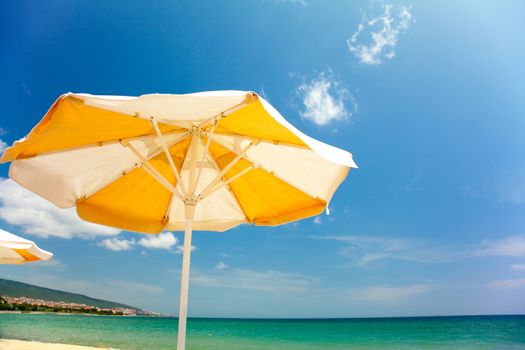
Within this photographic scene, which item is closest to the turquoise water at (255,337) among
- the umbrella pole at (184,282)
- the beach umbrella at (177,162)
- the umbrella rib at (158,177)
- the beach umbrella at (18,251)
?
the beach umbrella at (18,251)

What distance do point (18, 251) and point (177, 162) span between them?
9.17 feet

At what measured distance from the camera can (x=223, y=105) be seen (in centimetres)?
238

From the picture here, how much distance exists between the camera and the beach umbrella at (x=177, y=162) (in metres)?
2.43

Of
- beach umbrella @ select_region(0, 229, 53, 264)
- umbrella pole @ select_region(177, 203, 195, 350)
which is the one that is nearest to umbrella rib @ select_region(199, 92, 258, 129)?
umbrella pole @ select_region(177, 203, 195, 350)

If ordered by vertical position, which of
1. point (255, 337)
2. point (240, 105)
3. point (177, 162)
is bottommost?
point (255, 337)

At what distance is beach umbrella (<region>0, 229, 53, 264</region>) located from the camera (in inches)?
179

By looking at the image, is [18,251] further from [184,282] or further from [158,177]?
[184,282]

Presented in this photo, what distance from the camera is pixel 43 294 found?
81.8 metres

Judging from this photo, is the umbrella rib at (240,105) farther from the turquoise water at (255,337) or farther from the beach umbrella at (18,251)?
the turquoise water at (255,337)

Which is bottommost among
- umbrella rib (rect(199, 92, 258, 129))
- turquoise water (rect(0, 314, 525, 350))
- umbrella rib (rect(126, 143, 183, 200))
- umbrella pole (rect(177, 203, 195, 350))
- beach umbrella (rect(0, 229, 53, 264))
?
turquoise water (rect(0, 314, 525, 350))

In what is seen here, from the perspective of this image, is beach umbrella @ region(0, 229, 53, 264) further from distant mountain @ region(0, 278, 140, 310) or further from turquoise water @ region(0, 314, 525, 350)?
distant mountain @ region(0, 278, 140, 310)

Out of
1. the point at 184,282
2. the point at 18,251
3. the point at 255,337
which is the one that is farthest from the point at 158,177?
the point at 255,337

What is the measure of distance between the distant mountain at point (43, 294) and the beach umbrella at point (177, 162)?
78.9 meters

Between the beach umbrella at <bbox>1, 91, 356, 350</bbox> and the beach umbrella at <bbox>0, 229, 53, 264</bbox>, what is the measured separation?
1529 millimetres
